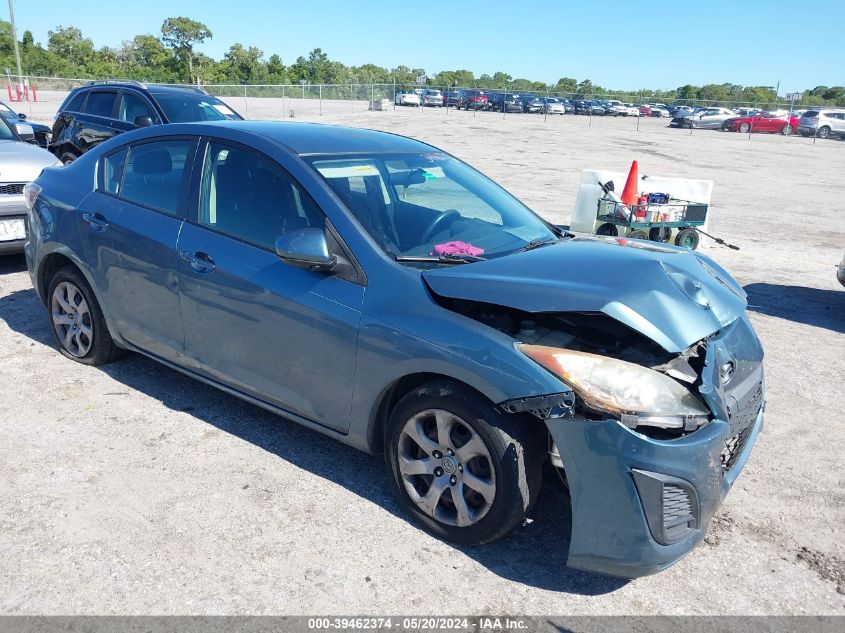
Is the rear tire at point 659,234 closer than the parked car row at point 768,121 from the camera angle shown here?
Yes

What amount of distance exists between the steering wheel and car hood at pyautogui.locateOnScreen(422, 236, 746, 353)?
40 centimetres

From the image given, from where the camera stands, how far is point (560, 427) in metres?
2.80

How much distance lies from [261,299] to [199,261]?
0.54 m

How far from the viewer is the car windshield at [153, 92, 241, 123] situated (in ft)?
37.1

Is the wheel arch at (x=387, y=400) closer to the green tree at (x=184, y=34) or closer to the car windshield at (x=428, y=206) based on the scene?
the car windshield at (x=428, y=206)

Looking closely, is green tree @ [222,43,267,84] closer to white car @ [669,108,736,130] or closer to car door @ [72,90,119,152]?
white car @ [669,108,736,130]

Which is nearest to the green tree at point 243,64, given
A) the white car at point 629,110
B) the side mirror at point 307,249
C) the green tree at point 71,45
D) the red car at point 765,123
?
the green tree at point 71,45

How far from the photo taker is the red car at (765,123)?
4419 centimetres

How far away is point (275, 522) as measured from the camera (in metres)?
3.38

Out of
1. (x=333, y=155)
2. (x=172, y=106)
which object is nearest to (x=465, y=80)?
(x=172, y=106)

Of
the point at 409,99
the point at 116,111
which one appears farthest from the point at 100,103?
the point at 409,99

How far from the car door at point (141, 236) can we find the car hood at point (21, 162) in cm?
304

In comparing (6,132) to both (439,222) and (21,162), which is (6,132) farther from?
(439,222)

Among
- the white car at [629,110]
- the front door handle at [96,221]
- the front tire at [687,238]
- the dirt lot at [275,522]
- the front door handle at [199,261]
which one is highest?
the white car at [629,110]
